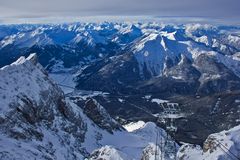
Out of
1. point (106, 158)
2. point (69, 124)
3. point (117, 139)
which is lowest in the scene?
point (117, 139)

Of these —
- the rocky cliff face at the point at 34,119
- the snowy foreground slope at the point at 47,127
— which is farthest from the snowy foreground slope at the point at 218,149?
the rocky cliff face at the point at 34,119

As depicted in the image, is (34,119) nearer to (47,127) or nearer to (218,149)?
(47,127)

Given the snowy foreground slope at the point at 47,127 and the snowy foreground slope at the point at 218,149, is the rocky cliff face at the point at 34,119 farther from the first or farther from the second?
the snowy foreground slope at the point at 218,149

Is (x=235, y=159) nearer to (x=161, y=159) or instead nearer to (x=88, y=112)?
(x=161, y=159)

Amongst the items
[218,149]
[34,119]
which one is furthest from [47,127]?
[218,149]

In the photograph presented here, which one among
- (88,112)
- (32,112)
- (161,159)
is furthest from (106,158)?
(88,112)

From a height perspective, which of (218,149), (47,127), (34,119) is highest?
(218,149)
